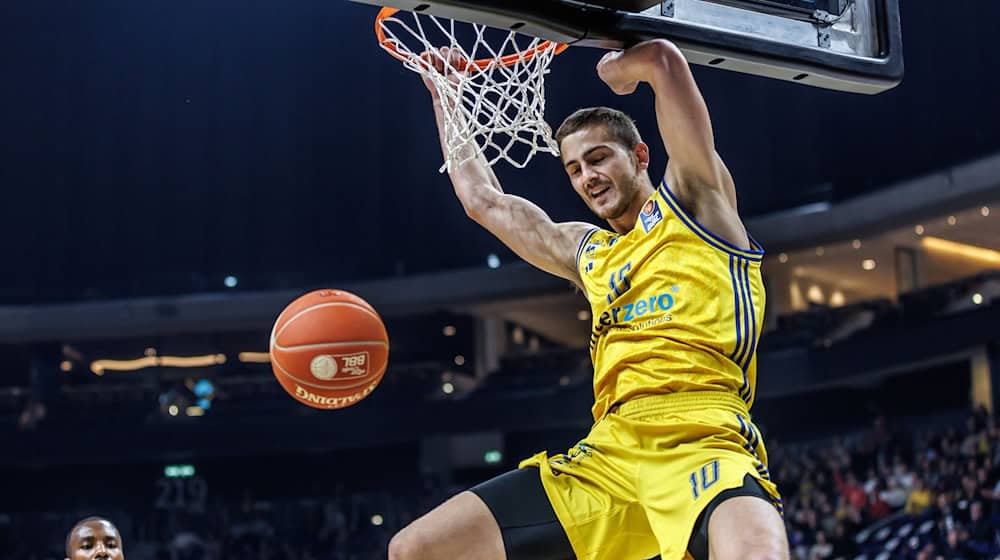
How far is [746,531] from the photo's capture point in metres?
2.53

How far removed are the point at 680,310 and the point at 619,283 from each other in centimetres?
21

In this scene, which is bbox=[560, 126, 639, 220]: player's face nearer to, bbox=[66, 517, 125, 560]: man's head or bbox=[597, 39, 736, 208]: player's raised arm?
bbox=[597, 39, 736, 208]: player's raised arm

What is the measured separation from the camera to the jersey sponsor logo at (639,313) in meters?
2.94

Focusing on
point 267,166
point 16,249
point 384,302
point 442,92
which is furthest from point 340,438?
point 442,92

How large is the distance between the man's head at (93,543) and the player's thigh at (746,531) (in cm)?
353

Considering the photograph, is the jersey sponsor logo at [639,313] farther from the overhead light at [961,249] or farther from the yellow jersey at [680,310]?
the overhead light at [961,249]

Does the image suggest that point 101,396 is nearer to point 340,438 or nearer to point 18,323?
point 18,323

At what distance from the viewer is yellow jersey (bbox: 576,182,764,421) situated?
2.90 metres

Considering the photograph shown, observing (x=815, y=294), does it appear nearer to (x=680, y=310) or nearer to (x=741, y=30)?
(x=741, y=30)

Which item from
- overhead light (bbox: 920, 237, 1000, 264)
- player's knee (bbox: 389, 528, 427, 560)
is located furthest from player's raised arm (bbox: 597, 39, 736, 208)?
overhead light (bbox: 920, 237, 1000, 264)

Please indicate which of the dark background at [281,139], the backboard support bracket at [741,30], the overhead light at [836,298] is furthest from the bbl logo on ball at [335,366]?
the overhead light at [836,298]

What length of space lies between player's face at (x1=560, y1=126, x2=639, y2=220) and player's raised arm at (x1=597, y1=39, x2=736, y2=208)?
0.21 m

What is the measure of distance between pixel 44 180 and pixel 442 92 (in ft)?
53.7

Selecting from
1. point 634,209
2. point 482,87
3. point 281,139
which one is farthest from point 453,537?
point 281,139
